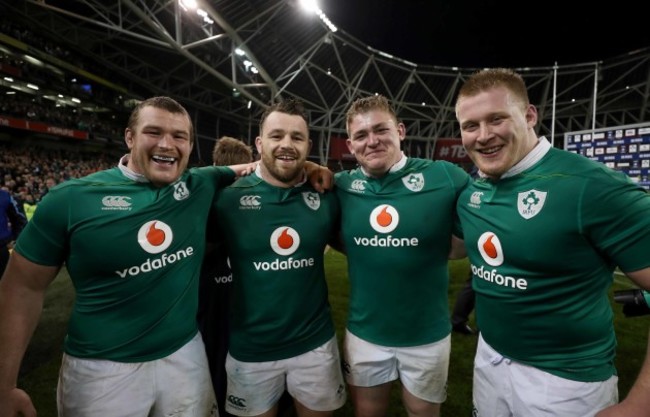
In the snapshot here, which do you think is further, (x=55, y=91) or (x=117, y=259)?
(x=55, y=91)

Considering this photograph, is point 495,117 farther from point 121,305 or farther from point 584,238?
point 121,305

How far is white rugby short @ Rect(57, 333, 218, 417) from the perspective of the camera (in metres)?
1.55

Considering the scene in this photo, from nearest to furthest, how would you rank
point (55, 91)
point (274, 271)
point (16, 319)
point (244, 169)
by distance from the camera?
1. point (16, 319)
2. point (274, 271)
3. point (244, 169)
4. point (55, 91)

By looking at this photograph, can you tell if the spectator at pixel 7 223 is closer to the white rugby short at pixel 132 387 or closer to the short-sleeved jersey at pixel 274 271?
the white rugby short at pixel 132 387

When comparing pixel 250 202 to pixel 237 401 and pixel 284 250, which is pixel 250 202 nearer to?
pixel 284 250

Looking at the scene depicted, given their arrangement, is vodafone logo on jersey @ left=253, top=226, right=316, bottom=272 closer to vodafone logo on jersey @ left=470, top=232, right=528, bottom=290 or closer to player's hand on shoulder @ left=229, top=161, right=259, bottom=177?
player's hand on shoulder @ left=229, top=161, right=259, bottom=177

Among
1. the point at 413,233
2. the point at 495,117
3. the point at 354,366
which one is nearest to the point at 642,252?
the point at 495,117

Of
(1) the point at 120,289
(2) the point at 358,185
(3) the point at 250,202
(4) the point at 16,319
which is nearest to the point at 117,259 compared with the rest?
(1) the point at 120,289

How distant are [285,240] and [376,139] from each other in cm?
77

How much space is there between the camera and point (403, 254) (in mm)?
1955

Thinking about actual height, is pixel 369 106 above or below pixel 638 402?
above

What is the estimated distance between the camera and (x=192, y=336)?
1.78 metres

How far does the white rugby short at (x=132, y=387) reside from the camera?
61.2 inches

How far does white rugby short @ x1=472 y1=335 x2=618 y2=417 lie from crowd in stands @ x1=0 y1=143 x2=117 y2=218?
1231 cm
